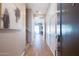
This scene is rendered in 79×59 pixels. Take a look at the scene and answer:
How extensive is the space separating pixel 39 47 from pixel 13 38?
12.1 inches

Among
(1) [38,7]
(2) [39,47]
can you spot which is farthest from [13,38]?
(1) [38,7]

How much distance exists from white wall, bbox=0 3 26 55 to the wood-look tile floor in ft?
0.31

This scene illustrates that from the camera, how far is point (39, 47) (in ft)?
4.34

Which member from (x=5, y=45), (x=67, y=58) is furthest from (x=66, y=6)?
(x=5, y=45)

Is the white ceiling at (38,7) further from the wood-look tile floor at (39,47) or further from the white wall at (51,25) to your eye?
the wood-look tile floor at (39,47)

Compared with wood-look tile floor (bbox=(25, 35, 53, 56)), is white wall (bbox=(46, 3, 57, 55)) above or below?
above

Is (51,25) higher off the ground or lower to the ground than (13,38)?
higher

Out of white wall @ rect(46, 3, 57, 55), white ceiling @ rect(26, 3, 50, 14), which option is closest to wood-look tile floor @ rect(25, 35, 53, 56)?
white wall @ rect(46, 3, 57, 55)

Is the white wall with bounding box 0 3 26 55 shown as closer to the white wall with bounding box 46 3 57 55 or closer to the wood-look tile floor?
the wood-look tile floor

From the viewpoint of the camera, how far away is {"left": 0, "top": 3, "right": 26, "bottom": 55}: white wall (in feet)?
3.83

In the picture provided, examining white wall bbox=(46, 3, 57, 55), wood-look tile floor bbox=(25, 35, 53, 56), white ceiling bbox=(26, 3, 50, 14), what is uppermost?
white ceiling bbox=(26, 3, 50, 14)

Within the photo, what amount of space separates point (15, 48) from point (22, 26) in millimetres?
250

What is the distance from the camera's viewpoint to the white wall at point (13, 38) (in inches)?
46.0

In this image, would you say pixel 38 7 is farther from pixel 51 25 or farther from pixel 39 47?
pixel 39 47
